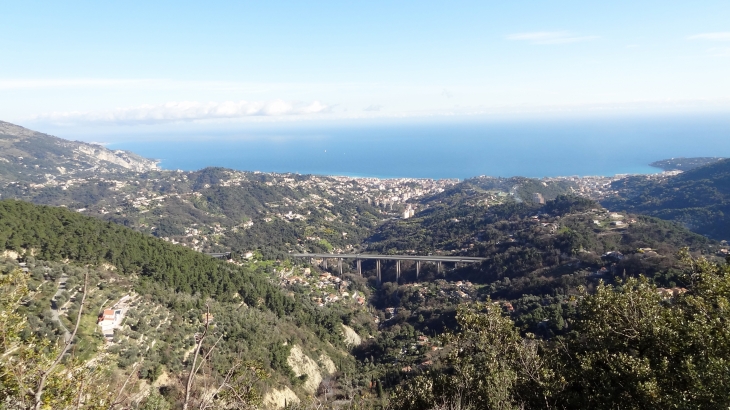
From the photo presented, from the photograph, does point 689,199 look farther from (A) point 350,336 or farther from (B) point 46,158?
(B) point 46,158

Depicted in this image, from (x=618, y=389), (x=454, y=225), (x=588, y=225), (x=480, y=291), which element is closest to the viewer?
(x=618, y=389)

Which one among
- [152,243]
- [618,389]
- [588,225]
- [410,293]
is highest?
[618,389]

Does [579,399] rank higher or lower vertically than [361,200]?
higher

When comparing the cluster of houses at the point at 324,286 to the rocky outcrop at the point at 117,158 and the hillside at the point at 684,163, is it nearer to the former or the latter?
the hillside at the point at 684,163

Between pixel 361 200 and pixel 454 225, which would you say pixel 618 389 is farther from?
pixel 361 200

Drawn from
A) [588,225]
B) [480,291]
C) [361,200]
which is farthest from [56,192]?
[588,225]

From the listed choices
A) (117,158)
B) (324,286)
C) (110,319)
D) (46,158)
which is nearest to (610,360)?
(110,319)

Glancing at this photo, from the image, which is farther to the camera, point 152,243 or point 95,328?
point 152,243
